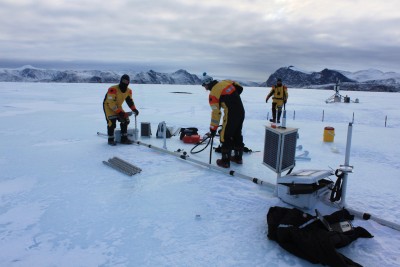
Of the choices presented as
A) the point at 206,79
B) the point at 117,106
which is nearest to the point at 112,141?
the point at 117,106

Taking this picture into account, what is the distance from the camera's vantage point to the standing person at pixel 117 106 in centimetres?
677

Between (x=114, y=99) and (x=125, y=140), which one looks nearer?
(x=114, y=99)

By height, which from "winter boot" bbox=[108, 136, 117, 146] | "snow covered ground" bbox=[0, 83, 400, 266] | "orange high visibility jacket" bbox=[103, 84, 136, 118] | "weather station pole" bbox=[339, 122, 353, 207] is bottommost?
"snow covered ground" bbox=[0, 83, 400, 266]

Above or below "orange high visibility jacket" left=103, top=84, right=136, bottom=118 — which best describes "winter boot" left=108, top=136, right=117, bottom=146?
below

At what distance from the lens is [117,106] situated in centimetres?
695

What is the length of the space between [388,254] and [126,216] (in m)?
2.61

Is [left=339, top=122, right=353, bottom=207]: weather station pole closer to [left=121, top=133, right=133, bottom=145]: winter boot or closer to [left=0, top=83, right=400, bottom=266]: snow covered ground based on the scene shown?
[left=0, top=83, right=400, bottom=266]: snow covered ground

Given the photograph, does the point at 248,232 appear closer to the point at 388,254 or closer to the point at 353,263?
the point at 353,263

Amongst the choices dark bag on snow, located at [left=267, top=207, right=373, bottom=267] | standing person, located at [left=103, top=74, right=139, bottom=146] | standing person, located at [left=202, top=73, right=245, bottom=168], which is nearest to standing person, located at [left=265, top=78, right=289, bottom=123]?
standing person, located at [left=103, top=74, right=139, bottom=146]

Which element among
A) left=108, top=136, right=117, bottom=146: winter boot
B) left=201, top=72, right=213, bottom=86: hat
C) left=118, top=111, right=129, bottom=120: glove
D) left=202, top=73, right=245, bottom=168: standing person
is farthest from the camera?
left=108, top=136, right=117, bottom=146: winter boot

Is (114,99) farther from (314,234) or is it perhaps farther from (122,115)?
(314,234)

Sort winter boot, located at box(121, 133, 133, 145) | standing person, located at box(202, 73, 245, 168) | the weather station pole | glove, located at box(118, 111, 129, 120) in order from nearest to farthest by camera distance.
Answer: the weather station pole → standing person, located at box(202, 73, 245, 168) → glove, located at box(118, 111, 129, 120) → winter boot, located at box(121, 133, 133, 145)

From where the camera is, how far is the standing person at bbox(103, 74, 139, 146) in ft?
22.2

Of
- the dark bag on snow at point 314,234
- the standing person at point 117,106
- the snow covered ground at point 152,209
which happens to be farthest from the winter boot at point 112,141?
the dark bag on snow at point 314,234
